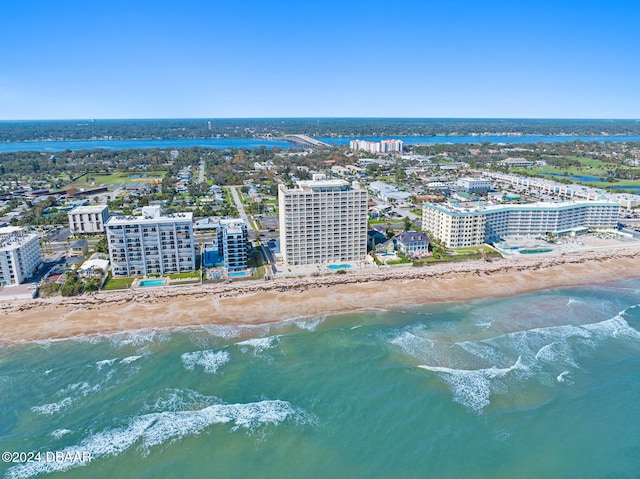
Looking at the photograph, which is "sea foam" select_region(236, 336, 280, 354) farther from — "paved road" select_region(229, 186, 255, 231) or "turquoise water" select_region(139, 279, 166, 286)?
"paved road" select_region(229, 186, 255, 231)

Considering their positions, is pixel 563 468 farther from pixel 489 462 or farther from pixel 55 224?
pixel 55 224

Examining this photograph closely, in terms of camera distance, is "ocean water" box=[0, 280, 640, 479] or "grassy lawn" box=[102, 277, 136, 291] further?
"grassy lawn" box=[102, 277, 136, 291]

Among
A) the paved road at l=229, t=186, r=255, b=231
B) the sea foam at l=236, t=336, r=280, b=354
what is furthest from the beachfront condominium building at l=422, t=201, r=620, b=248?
the sea foam at l=236, t=336, r=280, b=354

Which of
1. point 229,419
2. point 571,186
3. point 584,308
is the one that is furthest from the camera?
point 571,186

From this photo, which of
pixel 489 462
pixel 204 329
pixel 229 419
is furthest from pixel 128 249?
pixel 489 462

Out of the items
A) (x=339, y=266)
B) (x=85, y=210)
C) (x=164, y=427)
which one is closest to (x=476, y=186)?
(x=339, y=266)

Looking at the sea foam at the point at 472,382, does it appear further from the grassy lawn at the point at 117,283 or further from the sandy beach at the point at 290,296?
the grassy lawn at the point at 117,283

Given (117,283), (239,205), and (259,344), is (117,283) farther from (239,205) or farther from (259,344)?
(239,205)
